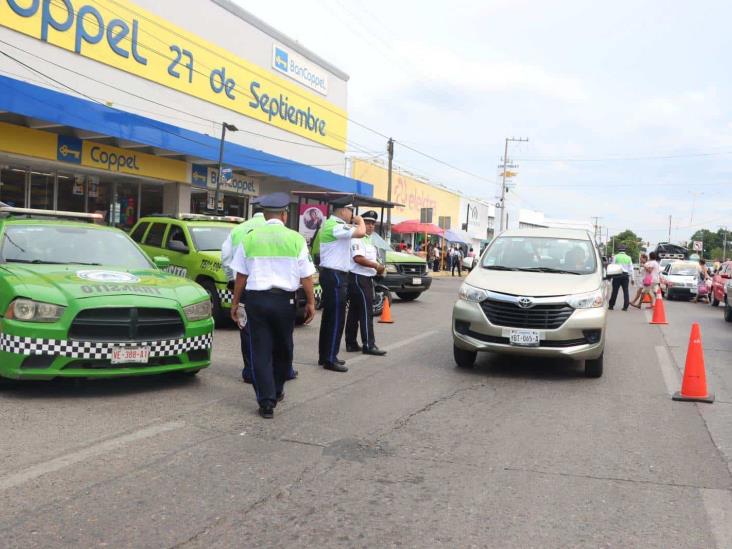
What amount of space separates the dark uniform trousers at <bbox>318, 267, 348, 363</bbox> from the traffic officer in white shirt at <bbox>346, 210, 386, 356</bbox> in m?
0.44

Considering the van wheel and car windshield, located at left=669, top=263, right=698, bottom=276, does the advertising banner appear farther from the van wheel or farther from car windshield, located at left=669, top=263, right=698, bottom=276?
car windshield, located at left=669, top=263, right=698, bottom=276

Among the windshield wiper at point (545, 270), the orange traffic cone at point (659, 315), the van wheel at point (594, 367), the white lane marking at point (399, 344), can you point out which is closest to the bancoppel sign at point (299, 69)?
the orange traffic cone at point (659, 315)

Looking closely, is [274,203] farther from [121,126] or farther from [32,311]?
[121,126]

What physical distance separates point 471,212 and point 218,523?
5652cm

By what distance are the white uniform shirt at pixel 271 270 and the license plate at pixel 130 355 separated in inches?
45.0

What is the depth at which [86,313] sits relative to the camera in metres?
5.80

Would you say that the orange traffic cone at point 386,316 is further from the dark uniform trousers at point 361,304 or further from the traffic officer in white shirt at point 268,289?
the traffic officer in white shirt at point 268,289

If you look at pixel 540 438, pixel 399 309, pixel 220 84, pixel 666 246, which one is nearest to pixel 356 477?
pixel 540 438

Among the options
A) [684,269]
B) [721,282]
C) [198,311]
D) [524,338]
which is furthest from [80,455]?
[684,269]

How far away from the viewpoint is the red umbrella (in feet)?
119

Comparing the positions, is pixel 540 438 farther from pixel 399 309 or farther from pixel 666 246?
pixel 666 246

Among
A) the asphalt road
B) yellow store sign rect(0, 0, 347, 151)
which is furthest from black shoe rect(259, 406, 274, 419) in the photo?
yellow store sign rect(0, 0, 347, 151)

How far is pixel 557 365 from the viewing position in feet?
28.1

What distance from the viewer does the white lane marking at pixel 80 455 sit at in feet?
13.0
